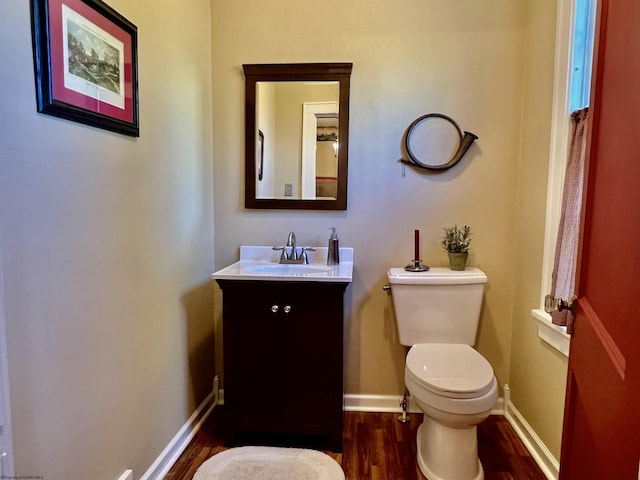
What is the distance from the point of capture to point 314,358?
5.83 feet

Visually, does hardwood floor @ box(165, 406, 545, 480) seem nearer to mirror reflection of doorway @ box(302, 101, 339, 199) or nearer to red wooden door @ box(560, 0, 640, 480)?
red wooden door @ box(560, 0, 640, 480)

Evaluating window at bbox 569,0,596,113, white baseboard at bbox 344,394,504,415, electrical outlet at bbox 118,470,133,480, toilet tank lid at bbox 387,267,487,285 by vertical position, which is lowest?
white baseboard at bbox 344,394,504,415

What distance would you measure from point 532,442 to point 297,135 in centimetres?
194

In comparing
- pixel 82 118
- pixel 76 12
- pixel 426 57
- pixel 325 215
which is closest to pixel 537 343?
pixel 325 215

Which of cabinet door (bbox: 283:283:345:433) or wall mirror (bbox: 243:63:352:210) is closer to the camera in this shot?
cabinet door (bbox: 283:283:345:433)

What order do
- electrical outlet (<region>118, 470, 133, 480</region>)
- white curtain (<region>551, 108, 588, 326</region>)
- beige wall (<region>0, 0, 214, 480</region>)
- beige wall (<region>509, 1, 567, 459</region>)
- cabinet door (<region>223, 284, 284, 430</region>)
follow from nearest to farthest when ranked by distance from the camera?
beige wall (<region>0, 0, 214, 480</region>), electrical outlet (<region>118, 470, 133, 480</region>), white curtain (<region>551, 108, 588, 326</region>), beige wall (<region>509, 1, 567, 459</region>), cabinet door (<region>223, 284, 284, 430</region>)

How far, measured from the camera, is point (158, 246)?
1.58 metres

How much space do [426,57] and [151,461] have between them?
2.31 metres

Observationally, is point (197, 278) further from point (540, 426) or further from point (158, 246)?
point (540, 426)

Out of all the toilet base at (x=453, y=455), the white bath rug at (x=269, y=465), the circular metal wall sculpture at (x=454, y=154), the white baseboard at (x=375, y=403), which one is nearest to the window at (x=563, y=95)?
the circular metal wall sculpture at (x=454, y=154)

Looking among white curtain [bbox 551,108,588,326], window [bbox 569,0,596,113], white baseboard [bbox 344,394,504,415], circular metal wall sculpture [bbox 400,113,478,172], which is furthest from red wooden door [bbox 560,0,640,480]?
white baseboard [bbox 344,394,504,415]

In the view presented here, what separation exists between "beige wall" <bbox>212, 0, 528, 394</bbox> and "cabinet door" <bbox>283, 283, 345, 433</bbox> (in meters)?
0.43

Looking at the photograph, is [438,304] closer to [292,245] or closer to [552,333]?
[552,333]

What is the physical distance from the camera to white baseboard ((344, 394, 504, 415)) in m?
2.18
